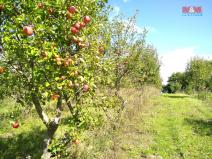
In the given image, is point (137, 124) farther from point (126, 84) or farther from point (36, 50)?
point (36, 50)

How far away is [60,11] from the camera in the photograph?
789 cm

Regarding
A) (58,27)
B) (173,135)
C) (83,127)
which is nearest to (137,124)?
(173,135)

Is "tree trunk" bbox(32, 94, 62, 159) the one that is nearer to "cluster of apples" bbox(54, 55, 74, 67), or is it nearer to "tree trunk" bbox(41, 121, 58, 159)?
"tree trunk" bbox(41, 121, 58, 159)

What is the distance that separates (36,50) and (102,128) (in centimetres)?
813

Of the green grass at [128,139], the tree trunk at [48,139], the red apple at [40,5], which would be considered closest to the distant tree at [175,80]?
Answer: the green grass at [128,139]

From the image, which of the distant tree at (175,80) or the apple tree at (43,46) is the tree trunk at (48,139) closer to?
the apple tree at (43,46)

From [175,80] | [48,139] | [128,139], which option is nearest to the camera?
[48,139]

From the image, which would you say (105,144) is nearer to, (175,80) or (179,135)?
(179,135)

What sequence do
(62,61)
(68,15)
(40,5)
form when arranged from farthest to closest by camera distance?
(68,15) → (40,5) → (62,61)

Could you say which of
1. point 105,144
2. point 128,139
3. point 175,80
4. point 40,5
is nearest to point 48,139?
point 105,144

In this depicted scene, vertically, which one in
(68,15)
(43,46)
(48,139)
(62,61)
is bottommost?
(48,139)

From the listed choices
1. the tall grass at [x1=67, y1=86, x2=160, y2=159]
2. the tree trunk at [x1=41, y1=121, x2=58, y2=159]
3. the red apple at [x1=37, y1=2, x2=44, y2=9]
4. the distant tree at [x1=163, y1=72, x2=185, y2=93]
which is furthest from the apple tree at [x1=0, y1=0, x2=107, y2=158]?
the distant tree at [x1=163, y1=72, x2=185, y2=93]

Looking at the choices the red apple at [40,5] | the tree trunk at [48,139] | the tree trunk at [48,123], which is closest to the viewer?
the red apple at [40,5]

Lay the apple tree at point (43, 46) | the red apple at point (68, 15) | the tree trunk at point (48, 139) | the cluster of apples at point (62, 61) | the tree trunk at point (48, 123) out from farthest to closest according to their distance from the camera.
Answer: the tree trunk at point (48, 139) → the tree trunk at point (48, 123) → the red apple at point (68, 15) → the apple tree at point (43, 46) → the cluster of apples at point (62, 61)
